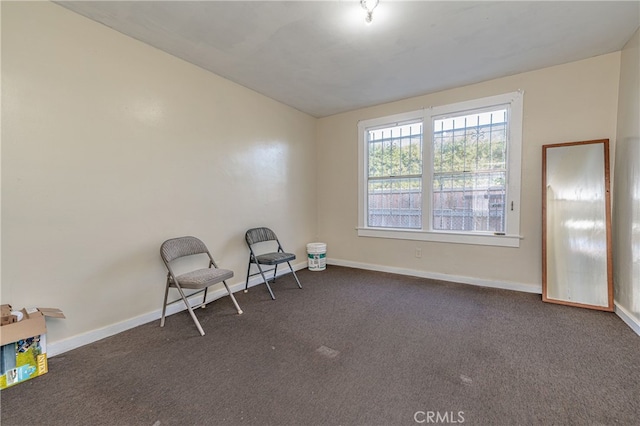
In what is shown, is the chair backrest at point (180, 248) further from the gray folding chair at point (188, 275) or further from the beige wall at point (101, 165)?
the beige wall at point (101, 165)

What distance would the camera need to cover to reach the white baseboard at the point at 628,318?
6.90ft

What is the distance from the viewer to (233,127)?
125 inches

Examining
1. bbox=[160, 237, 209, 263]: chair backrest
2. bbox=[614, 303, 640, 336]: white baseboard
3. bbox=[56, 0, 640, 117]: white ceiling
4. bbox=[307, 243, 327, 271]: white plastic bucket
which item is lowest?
bbox=[614, 303, 640, 336]: white baseboard

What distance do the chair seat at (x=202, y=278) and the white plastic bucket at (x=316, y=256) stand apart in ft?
5.94

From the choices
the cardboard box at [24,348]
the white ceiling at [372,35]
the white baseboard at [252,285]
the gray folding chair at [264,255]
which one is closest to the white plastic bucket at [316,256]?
the white baseboard at [252,285]

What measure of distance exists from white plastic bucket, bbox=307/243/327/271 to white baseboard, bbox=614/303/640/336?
3183 mm

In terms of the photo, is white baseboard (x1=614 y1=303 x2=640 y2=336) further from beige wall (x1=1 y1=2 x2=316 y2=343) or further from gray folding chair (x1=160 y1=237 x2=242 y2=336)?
beige wall (x1=1 y1=2 x2=316 y2=343)

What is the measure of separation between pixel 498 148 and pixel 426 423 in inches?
122

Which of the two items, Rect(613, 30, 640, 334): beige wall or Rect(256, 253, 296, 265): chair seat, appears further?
Rect(256, 253, 296, 265): chair seat

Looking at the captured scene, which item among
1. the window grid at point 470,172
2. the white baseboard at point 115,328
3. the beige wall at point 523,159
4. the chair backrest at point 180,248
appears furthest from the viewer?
the window grid at point 470,172

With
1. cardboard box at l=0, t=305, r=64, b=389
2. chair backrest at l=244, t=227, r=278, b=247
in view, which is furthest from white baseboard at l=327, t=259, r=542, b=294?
cardboard box at l=0, t=305, r=64, b=389

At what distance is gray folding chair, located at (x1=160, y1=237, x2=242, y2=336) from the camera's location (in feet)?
7.38

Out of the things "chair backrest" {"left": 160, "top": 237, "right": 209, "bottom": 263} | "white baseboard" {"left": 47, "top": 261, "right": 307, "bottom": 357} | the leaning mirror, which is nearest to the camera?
"white baseboard" {"left": 47, "top": 261, "right": 307, "bottom": 357}

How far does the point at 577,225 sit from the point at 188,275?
3804 mm
